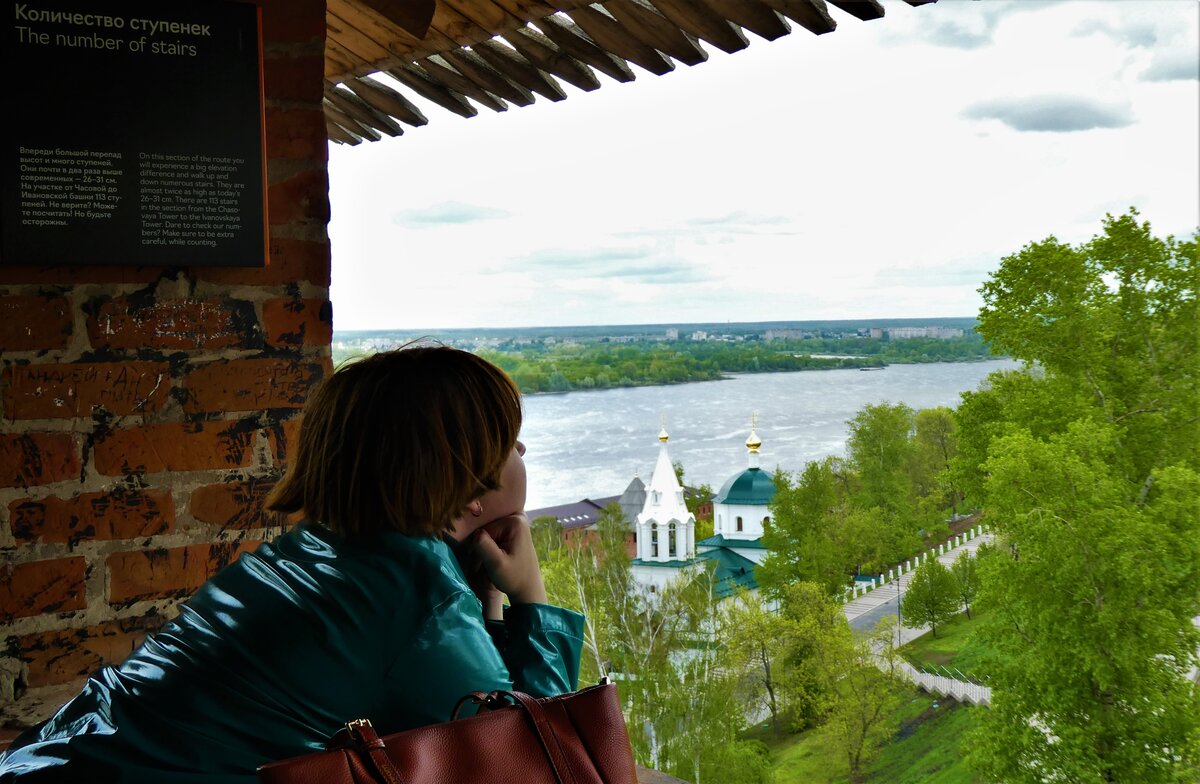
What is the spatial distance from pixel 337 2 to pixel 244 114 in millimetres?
402

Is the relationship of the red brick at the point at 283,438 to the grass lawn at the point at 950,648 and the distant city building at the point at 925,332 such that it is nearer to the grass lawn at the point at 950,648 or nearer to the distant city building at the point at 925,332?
the distant city building at the point at 925,332

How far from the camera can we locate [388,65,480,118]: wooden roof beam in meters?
2.00

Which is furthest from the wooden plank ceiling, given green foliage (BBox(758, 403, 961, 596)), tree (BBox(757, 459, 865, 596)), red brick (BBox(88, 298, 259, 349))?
tree (BBox(757, 459, 865, 596))

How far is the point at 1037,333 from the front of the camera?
324 inches

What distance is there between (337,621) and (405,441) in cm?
17

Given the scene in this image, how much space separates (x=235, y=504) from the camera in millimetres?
1420

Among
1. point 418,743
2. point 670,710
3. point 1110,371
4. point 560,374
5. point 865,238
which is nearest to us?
point 418,743

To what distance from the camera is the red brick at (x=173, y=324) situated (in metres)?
1.34

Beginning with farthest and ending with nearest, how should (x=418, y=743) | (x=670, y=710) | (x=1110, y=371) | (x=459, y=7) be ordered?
(x=670, y=710) < (x=1110, y=371) < (x=459, y=7) < (x=418, y=743)

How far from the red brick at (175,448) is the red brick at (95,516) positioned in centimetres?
3

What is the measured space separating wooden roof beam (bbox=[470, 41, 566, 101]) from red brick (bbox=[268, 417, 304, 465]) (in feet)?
2.52

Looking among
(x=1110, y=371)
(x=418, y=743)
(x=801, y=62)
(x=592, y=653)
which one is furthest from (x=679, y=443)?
(x=418, y=743)

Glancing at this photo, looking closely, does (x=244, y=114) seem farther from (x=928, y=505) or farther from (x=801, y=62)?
(x=801, y=62)

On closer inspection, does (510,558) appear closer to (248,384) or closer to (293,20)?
(248,384)
